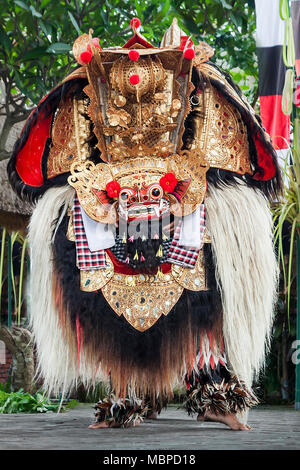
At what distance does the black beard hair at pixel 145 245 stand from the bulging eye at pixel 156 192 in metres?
0.09

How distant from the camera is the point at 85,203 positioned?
243 cm

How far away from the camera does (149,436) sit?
7.45 feet

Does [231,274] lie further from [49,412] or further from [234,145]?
[49,412]

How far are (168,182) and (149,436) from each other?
92 centimetres

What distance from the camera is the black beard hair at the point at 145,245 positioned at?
2.37 m

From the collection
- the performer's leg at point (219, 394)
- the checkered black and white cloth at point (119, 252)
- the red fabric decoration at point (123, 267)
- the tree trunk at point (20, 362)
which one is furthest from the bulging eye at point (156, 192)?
the tree trunk at point (20, 362)

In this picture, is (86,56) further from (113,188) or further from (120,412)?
(120,412)

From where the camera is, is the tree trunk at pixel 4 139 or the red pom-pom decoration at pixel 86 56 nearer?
the red pom-pom decoration at pixel 86 56

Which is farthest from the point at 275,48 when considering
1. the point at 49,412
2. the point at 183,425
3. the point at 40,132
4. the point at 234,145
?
the point at 49,412

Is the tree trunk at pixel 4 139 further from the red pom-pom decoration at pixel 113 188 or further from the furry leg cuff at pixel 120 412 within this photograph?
the furry leg cuff at pixel 120 412
